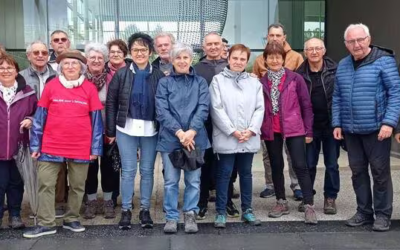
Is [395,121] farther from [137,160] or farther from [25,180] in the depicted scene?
[25,180]

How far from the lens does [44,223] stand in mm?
5062

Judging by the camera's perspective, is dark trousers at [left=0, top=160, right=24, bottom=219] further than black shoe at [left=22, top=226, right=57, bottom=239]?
Yes

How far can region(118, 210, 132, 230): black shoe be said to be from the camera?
5.20 m

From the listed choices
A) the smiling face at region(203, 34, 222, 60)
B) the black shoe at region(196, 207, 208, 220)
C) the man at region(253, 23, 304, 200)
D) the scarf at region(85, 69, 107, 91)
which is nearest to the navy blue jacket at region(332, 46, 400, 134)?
the man at region(253, 23, 304, 200)

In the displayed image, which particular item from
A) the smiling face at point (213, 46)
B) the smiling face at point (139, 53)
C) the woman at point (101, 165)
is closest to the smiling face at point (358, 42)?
the smiling face at point (213, 46)

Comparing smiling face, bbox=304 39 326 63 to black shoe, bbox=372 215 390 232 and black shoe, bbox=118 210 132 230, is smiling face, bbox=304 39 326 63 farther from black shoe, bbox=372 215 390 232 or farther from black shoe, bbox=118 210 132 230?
black shoe, bbox=118 210 132 230

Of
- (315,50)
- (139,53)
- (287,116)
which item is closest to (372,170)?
A: (287,116)

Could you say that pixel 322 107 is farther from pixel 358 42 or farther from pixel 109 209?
pixel 109 209

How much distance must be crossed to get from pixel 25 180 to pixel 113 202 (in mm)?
1023

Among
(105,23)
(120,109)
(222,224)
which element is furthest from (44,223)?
(105,23)

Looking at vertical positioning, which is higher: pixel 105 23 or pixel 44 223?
pixel 105 23

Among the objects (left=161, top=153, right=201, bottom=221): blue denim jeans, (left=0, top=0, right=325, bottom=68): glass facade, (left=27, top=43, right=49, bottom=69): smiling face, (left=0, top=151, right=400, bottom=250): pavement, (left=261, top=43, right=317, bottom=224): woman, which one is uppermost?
(left=0, top=0, right=325, bottom=68): glass facade

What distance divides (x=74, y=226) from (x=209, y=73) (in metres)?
2.14

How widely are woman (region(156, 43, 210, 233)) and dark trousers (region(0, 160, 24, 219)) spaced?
1522mm
